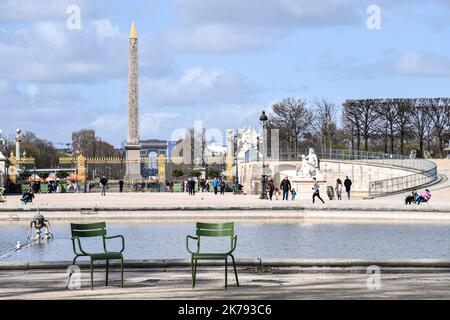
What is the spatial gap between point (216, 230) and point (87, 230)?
1659 millimetres

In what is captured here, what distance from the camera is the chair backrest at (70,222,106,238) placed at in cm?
1226

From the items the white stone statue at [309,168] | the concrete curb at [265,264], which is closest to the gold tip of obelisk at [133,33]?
the white stone statue at [309,168]

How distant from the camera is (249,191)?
171 ft

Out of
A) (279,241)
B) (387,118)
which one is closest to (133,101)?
(387,118)

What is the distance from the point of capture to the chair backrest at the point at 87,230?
12.3 metres

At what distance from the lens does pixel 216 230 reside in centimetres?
1204

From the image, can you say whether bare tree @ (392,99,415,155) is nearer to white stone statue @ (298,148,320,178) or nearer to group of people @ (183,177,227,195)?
group of people @ (183,177,227,195)

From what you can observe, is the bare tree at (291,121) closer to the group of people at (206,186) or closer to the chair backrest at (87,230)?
the group of people at (206,186)

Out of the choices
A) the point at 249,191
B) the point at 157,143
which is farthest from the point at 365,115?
the point at 157,143

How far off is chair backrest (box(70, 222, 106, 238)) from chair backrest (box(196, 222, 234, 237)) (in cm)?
128

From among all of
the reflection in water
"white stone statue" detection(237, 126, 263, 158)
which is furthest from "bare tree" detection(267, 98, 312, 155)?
the reflection in water
